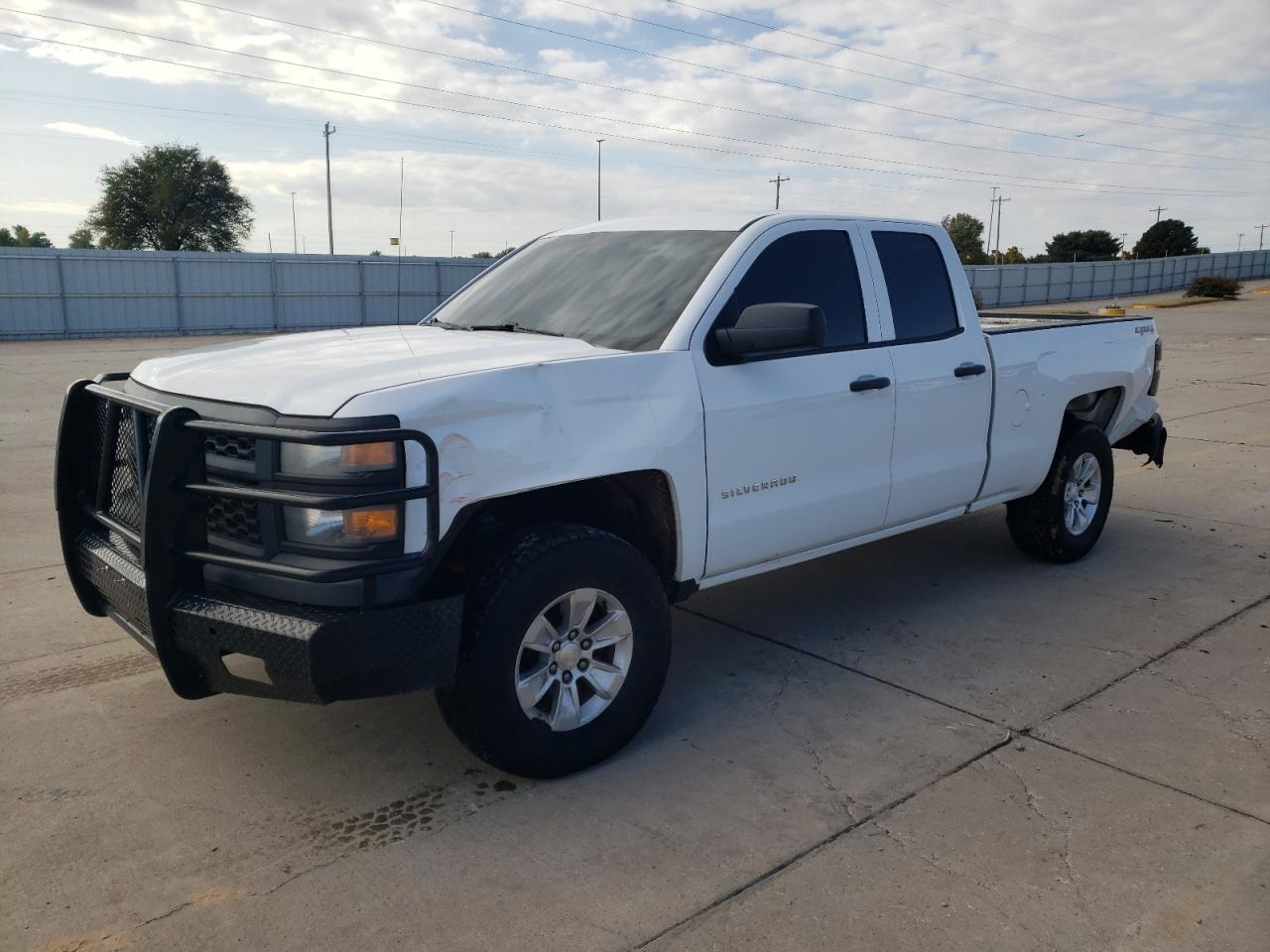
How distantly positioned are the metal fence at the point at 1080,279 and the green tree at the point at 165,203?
41.3 m

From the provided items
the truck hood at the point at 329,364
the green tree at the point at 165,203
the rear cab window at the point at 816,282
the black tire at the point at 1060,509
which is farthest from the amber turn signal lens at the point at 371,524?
the green tree at the point at 165,203

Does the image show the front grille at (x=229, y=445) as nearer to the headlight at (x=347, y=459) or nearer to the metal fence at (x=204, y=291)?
the headlight at (x=347, y=459)

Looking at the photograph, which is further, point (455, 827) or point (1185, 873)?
point (455, 827)

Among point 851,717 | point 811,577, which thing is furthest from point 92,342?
point 851,717

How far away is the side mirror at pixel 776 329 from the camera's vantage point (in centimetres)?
384

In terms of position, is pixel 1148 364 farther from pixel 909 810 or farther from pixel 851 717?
pixel 909 810

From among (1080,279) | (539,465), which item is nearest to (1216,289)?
(1080,279)

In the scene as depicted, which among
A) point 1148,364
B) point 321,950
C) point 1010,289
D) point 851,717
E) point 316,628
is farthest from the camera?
point 1010,289

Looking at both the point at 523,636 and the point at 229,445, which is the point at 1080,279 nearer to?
the point at 523,636

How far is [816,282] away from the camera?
461cm

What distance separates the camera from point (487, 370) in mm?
3424

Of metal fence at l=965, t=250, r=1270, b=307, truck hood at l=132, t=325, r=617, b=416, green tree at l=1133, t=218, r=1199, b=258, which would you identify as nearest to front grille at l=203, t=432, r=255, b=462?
truck hood at l=132, t=325, r=617, b=416

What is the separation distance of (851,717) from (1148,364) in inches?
149

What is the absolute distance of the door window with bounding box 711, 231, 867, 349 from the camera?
14.3ft
